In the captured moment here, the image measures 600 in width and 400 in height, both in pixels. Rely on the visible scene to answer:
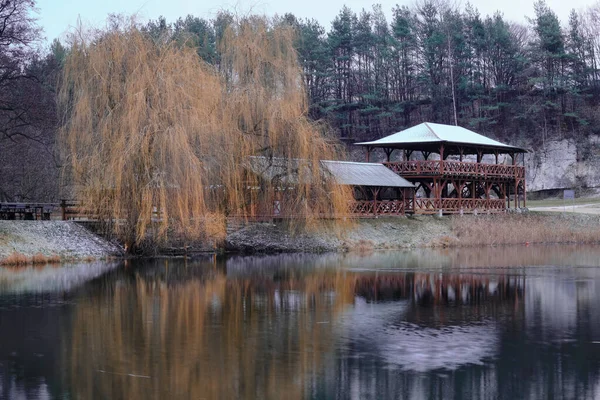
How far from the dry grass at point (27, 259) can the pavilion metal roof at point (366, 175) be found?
1393 cm

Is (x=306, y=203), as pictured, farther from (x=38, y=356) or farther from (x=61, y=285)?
(x=38, y=356)

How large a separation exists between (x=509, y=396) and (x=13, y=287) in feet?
53.4

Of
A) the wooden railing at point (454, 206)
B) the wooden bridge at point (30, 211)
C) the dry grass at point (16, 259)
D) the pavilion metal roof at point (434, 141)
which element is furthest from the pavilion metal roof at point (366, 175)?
the dry grass at point (16, 259)

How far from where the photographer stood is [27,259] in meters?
30.8

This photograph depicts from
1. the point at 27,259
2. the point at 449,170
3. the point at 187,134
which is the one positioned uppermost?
the point at 187,134

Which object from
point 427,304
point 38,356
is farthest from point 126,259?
point 38,356

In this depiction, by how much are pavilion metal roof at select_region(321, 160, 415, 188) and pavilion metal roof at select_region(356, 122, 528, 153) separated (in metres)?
1.81

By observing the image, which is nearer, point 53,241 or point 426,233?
point 53,241

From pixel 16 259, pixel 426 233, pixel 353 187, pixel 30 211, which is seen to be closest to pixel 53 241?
pixel 16 259

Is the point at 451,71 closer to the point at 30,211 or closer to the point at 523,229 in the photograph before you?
the point at 523,229

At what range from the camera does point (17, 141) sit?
4088cm

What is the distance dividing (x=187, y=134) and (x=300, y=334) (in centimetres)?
1590

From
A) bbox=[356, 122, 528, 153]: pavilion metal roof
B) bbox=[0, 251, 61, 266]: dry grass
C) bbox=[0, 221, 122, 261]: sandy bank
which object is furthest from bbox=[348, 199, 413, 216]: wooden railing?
bbox=[0, 251, 61, 266]: dry grass

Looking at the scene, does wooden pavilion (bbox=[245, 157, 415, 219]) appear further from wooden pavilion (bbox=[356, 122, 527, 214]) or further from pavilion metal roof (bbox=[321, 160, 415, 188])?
wooden pavilion (bbox=[356, 122, 527, 214])
